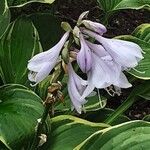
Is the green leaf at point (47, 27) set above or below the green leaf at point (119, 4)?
below

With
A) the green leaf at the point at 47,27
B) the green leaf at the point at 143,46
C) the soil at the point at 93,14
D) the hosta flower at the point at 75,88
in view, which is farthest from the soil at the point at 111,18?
the hosta flower at the point at 75,88

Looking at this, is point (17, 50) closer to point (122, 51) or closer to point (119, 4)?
point (119, 4)

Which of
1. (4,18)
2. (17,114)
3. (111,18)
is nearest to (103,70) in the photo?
(17,114)

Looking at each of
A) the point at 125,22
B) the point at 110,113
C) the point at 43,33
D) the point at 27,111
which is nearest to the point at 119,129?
the point at 27,111

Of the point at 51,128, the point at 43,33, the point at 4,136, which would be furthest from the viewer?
the point at 43,33

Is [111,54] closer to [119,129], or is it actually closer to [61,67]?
[61,67]

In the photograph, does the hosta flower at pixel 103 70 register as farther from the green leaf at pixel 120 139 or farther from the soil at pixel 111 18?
the soil at pixel 111 18

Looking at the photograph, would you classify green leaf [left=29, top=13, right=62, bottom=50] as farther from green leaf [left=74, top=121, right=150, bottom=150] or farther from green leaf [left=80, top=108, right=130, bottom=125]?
green leaf [left=74, top=121, right=150, bottom=150]
